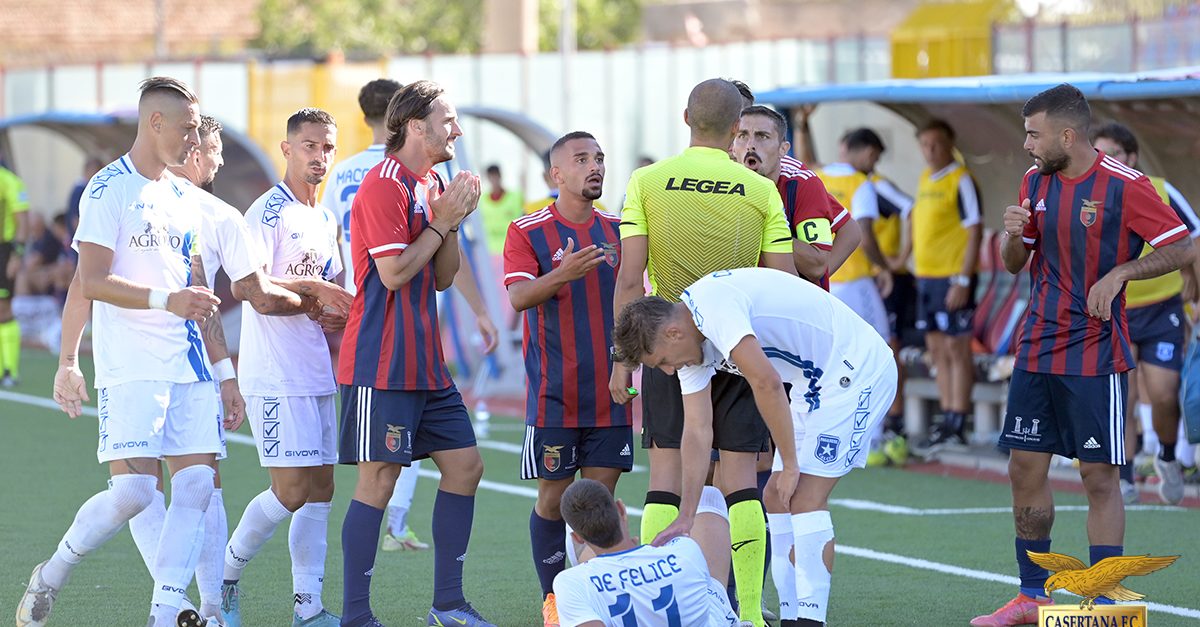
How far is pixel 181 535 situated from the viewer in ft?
19.3

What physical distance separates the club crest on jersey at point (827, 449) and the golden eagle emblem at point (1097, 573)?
0.78 m

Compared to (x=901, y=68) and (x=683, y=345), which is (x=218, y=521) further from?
(x=901, y=68)

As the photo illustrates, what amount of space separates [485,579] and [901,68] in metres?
15.8

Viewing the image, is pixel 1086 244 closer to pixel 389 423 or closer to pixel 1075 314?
pixel 1075 314

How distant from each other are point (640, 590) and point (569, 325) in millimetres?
1672

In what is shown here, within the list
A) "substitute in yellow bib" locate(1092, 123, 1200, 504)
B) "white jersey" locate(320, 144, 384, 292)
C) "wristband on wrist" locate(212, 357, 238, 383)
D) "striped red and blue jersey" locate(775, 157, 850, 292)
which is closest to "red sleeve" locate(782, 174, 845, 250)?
"striped red and blue jersey" locate(775, 157, 850, 292)

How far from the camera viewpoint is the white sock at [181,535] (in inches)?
229

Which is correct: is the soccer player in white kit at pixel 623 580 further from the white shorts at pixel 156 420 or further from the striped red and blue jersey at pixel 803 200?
the striped red and blue jersey at pixel 803 200

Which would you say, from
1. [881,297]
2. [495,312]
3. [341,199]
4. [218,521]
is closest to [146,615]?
[218,521]

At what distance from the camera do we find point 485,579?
7.63 m

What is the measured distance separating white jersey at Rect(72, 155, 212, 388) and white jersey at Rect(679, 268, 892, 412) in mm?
1832

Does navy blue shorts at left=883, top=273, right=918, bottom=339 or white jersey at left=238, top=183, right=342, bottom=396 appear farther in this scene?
navy blue shorts at left=883, top=273, right=918, bottom=339

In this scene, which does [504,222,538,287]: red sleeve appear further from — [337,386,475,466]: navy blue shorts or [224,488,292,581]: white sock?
[224,488,292,581]: white sock

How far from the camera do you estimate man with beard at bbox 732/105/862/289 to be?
677cm
